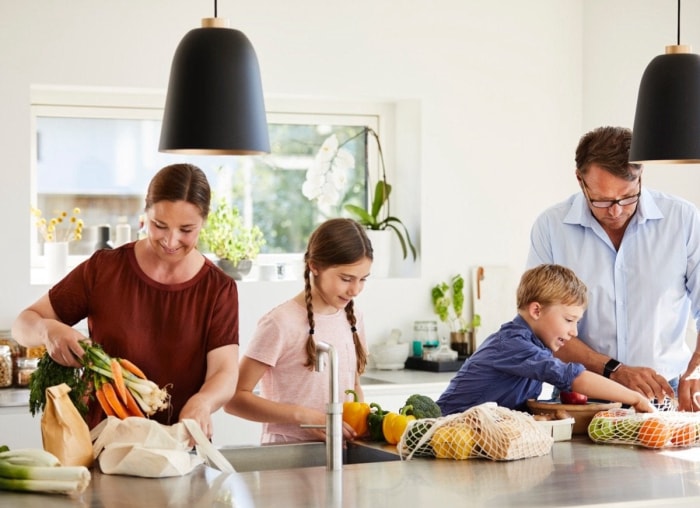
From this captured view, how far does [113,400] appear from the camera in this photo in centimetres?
269

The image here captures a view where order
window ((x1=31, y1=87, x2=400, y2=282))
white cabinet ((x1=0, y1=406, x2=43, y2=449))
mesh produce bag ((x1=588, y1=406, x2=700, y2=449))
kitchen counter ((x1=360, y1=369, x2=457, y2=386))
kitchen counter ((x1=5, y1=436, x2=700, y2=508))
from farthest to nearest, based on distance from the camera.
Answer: window ((x1=31, y1=87, x2=400, y2=282))
kitchen counter ((x1=360, y1=369, x2=457, y2=386))
white cabinet ((x1=0, y1=406, x2=43, y2=449))
mesh produce bag ((x1=588, y1=406, x2=700, y2=449))
kitchen counter ((x1=5, y1=436, x2=700, y2=508))

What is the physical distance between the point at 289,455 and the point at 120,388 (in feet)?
1.76

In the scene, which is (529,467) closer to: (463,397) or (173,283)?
(463,397)

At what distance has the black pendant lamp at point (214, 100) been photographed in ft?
7.93

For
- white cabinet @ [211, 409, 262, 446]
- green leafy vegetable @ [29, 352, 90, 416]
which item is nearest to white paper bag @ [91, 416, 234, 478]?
green leafy vegetable @ [29, 352, 90, 416]

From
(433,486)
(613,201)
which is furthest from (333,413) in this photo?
(613,201)

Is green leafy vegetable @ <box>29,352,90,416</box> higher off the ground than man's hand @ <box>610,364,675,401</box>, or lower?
higher

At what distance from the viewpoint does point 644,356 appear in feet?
11.1

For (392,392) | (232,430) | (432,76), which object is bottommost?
(232,430)

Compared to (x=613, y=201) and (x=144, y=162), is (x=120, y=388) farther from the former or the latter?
(x=144, y=162)

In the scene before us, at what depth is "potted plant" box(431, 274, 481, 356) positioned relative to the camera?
5367 mm

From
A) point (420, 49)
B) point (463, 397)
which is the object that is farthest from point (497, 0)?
point (463, 397)

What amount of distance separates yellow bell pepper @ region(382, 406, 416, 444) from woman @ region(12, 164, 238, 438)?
0.43 metres

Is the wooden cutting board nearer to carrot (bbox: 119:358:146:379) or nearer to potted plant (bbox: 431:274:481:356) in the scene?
potted plant (bbox: 431:274:481:356)
